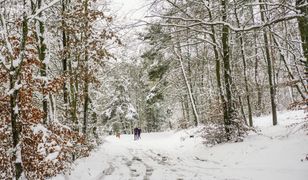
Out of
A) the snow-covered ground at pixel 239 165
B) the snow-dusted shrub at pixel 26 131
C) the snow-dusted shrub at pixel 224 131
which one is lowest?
the snow-covered ground at pixel 239 165

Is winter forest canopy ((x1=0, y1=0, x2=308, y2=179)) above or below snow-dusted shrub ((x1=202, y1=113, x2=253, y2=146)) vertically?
above

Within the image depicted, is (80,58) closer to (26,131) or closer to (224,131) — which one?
(224,131)

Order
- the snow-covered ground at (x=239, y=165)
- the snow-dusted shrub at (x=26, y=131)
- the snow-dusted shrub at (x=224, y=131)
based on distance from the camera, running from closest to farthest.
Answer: the snow-dusted shrub at (x=26, y=131), the snow-covered ground at (x=239, y=165), the snow-dusted shrub at (x=224, y=131)

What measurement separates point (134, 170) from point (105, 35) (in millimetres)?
5979

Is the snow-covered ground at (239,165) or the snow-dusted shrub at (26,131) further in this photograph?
the snow-covered ground at (239,165)

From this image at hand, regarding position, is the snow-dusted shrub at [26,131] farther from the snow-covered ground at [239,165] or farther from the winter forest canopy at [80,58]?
the snow-covered ground at [239,165]

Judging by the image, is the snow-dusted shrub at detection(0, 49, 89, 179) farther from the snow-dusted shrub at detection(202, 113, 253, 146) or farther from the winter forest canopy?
the snow-dusted shrub at detection(202, 113, 253, 146)

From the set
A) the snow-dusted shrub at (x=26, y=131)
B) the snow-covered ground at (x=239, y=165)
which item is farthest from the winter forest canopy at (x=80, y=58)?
the snow-covered ground at (x=239, y=165)

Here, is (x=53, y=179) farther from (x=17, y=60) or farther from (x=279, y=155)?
(x=279, y=155)

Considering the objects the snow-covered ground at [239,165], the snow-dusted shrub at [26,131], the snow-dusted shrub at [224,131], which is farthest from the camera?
the snow-dusted shrub at [224,131]

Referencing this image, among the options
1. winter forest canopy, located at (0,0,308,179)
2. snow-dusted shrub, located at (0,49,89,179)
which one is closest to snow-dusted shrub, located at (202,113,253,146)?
winter forest canopy, located at (0,0,308,179)

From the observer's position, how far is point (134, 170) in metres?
12.2

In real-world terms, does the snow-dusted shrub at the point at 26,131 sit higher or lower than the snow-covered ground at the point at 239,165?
higher

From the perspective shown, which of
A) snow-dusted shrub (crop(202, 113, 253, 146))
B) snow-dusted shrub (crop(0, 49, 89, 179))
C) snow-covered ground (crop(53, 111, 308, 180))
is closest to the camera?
snow-dusted shrub (crop(0, 49, 89, 179))
